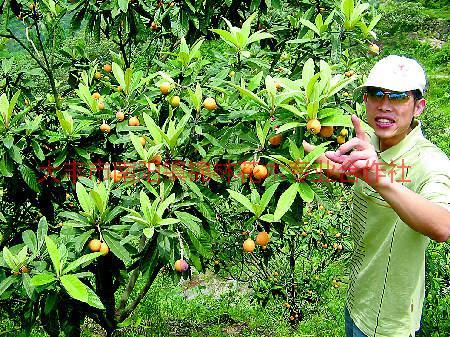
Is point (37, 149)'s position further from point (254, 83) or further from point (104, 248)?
point (254, 83)

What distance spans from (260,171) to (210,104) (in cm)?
39

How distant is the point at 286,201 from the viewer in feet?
5.14

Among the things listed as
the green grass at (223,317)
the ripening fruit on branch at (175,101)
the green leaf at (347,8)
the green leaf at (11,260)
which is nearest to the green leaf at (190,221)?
the ripening fruit on branch at (175,101)

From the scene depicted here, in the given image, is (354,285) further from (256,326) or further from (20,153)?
(256,326)

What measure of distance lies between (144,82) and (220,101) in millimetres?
386

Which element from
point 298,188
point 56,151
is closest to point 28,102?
point 56,151

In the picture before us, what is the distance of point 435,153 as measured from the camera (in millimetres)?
1553

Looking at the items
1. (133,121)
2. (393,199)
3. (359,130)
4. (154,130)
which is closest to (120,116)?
(133,121)

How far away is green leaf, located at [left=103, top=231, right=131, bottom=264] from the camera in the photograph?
182 centimetres

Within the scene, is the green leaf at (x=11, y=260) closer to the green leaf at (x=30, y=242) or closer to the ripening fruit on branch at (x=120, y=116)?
the green leaf at (x=30, y=242)

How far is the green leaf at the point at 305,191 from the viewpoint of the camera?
5.13ft

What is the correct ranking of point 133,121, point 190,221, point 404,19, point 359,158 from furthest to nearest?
point 404,19 < point 133,121 < point 190,221 < point 359,158

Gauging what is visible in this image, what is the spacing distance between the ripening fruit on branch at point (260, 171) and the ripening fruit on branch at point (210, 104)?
0.36 meters

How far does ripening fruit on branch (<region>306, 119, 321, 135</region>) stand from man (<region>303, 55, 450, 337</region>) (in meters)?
0.06
